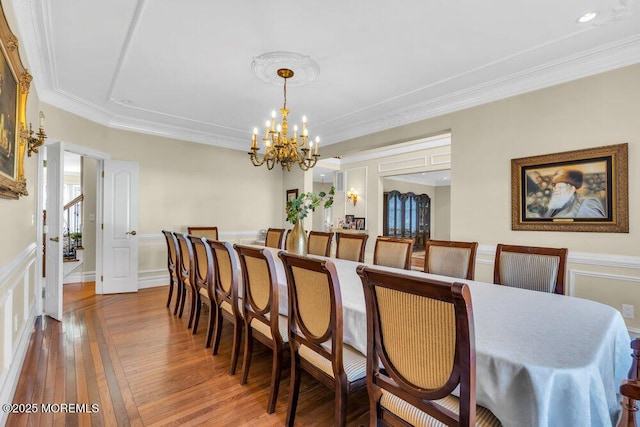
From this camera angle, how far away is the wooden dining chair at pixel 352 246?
320 centimetres

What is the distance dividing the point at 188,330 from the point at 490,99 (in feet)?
13.6

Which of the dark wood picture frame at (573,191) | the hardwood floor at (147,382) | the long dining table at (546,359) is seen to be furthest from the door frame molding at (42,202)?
the dark wood picture frame at (573,191)

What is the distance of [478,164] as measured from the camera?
11.7 ft

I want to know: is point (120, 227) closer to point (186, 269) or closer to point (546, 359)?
point (186, 269)

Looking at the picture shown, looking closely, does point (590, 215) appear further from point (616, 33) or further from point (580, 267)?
point (616, 33)

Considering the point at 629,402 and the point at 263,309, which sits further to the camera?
the point at 263,309

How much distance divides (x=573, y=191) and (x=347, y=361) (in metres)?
2.88

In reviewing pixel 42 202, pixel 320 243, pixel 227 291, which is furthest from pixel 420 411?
pixel 42 202

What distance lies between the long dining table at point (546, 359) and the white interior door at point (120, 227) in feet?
14.1

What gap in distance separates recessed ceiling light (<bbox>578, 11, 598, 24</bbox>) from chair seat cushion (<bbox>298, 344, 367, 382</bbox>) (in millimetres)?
2905

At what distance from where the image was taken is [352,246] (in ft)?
10.8

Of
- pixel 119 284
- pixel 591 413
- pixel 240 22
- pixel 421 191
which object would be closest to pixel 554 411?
pixel 591 413

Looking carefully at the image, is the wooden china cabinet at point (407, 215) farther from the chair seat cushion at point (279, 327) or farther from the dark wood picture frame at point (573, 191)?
the chair seat cushion at point (279, 327)

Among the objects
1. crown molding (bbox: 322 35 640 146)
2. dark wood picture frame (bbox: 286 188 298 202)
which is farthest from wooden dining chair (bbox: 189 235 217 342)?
dark wood picture frame (bbox: 286 188 298 202)
